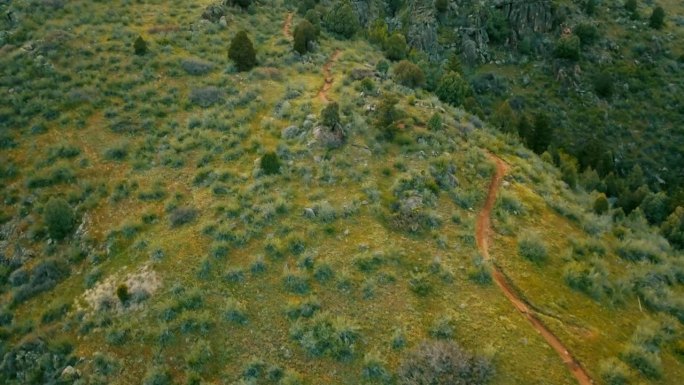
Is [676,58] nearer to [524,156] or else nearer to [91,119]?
[524,156]

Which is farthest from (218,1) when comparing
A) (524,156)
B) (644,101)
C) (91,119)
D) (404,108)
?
(644,101)

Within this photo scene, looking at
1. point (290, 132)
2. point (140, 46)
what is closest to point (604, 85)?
point (290, 132)

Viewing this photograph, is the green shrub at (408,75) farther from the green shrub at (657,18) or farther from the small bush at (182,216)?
the green shrub at (657,18)

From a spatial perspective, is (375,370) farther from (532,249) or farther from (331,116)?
(331,116)

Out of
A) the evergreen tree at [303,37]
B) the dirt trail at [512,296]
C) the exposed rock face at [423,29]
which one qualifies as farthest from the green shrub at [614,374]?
the exposed rock face at [423,29]

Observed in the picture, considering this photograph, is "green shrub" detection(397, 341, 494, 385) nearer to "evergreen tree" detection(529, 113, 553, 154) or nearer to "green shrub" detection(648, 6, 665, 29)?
"evergreen tree" detection(529, 113, 553, 154)

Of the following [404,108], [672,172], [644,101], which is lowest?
[672,172]

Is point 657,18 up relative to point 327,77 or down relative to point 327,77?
up
